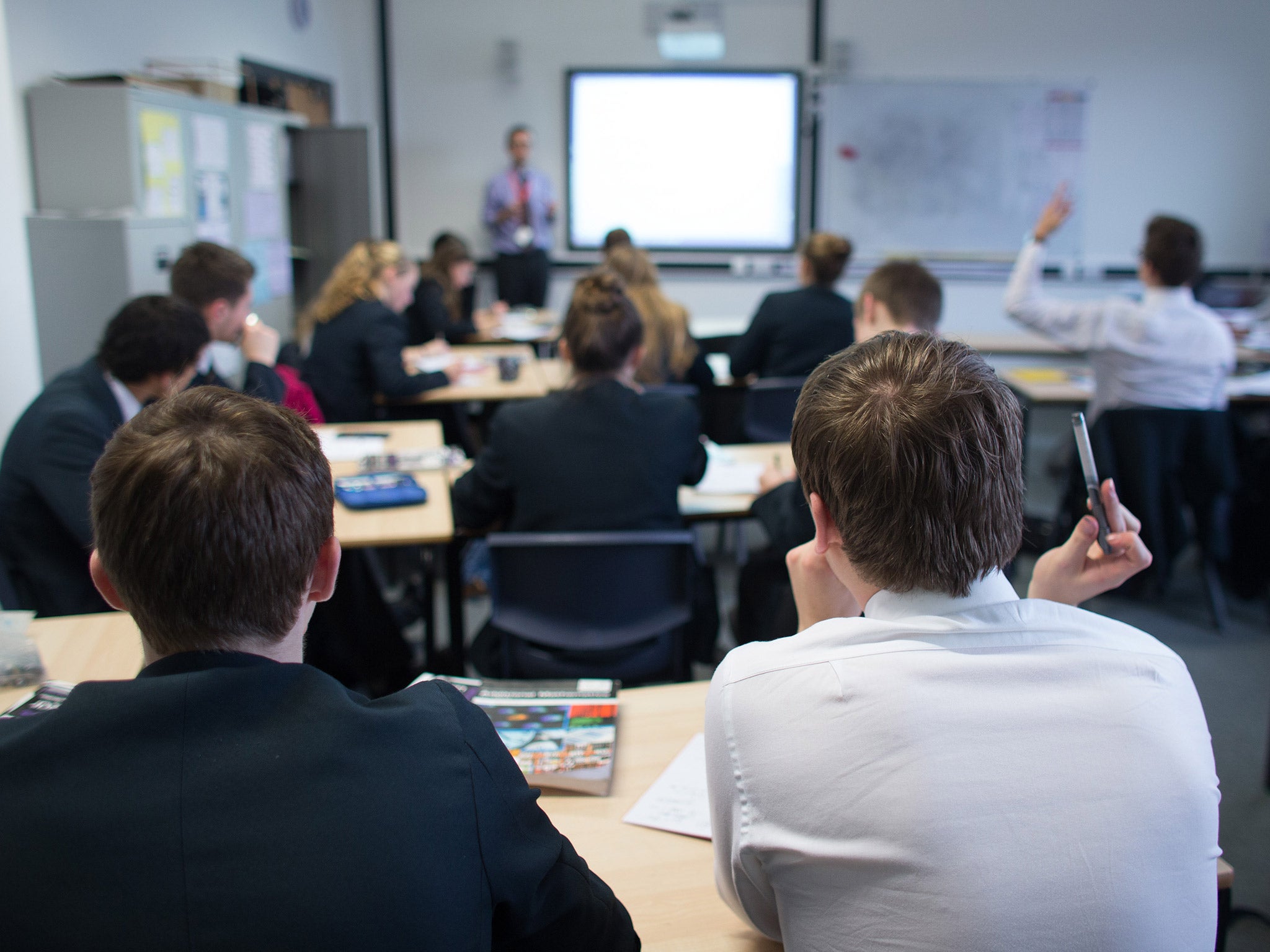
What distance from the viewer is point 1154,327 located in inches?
147

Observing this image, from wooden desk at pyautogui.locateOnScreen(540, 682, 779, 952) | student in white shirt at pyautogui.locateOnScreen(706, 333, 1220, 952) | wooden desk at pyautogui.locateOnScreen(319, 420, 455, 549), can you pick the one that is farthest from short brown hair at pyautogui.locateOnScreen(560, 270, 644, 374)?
student in white shirt at pyautogui.locateOnScreen(706, 333, 1220, 952)

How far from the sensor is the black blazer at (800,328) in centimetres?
430

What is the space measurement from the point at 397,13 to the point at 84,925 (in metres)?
8.17

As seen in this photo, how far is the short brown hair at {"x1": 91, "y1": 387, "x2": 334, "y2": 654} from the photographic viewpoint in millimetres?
842

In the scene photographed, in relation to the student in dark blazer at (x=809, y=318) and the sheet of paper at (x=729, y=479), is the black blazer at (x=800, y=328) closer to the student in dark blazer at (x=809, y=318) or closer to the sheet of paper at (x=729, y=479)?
the student in dark blazer at (x=809, y=318)

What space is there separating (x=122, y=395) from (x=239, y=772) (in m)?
1.93

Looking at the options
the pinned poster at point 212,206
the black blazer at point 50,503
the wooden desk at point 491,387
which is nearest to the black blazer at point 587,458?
the black blazer at point 50,503

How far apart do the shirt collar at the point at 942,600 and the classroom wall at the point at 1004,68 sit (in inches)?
291

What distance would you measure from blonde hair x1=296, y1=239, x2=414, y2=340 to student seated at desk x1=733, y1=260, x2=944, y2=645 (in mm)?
1986

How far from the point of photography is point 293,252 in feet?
22.3

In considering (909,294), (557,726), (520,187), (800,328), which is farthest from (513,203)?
(557,726)

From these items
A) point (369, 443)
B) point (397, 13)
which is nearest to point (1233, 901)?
point (369, 443)

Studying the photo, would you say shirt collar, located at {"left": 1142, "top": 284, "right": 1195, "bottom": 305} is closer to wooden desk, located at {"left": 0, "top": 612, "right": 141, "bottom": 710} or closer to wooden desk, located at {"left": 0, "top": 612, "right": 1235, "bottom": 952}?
wooden desk, located at {"left": 0, "top": 612, "right": 1235, "bottom": 952}

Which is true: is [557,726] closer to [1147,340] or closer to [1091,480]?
[1091,480]
